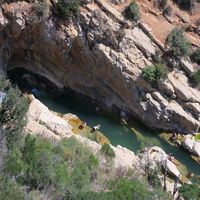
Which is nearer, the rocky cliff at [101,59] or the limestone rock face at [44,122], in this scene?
the limestone rock face at [44,122]

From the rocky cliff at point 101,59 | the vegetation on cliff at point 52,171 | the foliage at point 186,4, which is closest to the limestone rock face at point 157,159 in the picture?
the vegetation on cliff at point 52,171

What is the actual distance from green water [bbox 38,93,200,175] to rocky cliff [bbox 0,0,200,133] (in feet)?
5.06

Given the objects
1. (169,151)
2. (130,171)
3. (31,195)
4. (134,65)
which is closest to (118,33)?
(134,65)

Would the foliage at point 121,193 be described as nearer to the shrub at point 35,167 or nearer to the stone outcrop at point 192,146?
the shrub at point 35,167

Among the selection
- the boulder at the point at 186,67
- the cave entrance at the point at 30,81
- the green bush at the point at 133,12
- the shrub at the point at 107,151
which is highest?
the green bush at the point at 133,12

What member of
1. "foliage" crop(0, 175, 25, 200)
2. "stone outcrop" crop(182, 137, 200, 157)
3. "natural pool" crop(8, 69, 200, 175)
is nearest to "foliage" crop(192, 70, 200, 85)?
"stone outcrop" crop(182, 137, 200, 157)

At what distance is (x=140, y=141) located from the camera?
54.0 meters

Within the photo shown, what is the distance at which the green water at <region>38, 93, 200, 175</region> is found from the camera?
5338 centimetres

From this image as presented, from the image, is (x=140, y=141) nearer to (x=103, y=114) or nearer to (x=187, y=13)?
(x=103, y=114)

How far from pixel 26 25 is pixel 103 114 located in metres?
11.7

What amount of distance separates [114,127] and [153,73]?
6.75m

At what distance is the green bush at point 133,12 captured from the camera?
58.6 metres

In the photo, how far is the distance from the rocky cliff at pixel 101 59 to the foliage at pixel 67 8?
0.74 meters

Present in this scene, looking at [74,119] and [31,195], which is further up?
[31,195]
